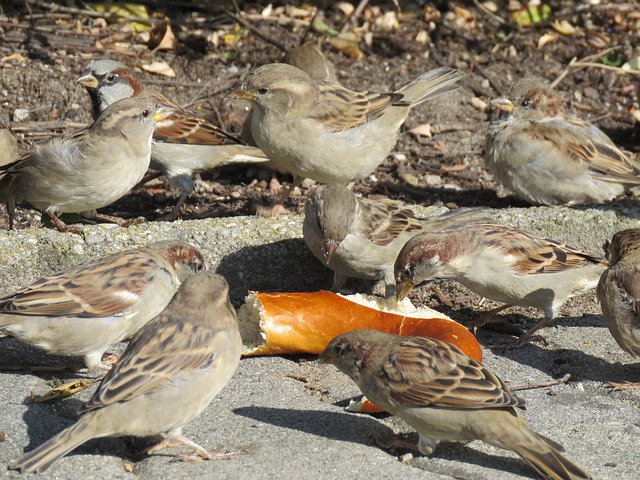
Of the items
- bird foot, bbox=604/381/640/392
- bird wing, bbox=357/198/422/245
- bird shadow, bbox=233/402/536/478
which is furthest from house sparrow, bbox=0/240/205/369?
bird foot, bbox=604/381/640/392

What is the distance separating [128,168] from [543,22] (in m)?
5.37

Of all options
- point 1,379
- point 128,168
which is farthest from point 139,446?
point 128,168

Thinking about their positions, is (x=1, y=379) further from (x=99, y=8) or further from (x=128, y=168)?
(x=99, y=8)

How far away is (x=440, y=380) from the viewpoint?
4598mm

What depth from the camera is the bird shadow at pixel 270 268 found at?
254 inches

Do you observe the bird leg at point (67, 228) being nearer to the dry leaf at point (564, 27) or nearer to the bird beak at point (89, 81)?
the bird beak at point (89, 81)

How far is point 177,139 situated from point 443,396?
12.9 feet

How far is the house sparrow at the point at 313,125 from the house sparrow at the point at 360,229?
2.21 feet

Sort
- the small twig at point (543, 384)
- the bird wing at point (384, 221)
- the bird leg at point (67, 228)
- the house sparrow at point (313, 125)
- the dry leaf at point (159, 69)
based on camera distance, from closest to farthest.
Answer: the small twig at point (543, 384) < the bird leg at point (67, 228) < the bird wing at point (384, 221) < the house sparrow at point (313, 125) < the dry leaf at point (159, 69)

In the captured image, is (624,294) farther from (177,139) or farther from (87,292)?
(177,139)

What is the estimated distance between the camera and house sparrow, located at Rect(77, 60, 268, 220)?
7.77m

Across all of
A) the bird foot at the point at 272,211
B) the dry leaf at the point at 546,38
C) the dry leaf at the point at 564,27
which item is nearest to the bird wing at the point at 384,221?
the bird foot at the point at 272,211

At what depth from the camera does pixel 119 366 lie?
438 cm

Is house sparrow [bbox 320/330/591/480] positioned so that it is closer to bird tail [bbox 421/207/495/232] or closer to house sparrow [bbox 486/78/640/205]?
bird tail [bbox 421/207/495/232]
